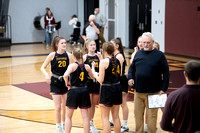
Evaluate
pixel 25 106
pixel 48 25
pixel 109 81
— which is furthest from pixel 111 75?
pixel 48 25

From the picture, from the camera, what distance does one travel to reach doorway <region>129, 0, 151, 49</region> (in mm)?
16438

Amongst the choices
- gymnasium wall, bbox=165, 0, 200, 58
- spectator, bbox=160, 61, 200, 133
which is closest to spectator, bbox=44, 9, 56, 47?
gymnasium wall, bbox=165, 0, 200, 58

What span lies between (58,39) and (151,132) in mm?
1955

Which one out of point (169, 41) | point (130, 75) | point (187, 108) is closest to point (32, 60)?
point (169, 41)

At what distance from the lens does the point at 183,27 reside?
14.2 meters

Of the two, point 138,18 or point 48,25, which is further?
point 48,25

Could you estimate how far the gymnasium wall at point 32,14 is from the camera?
20172 mm

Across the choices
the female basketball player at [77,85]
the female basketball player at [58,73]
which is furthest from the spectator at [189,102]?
the female basketball player at [58,73]

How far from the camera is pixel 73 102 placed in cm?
490

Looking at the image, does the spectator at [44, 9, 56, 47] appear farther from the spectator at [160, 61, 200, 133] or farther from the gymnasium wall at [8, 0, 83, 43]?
the spectator at [160, 61, 200, 133]

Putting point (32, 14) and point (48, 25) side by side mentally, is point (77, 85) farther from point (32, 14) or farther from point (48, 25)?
point (32, 14)

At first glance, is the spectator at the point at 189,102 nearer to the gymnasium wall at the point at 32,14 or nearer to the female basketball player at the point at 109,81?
the female basketball player at the point at 109,81

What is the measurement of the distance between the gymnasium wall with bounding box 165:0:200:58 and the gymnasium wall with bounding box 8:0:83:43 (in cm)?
822

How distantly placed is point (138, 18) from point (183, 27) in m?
3.18
